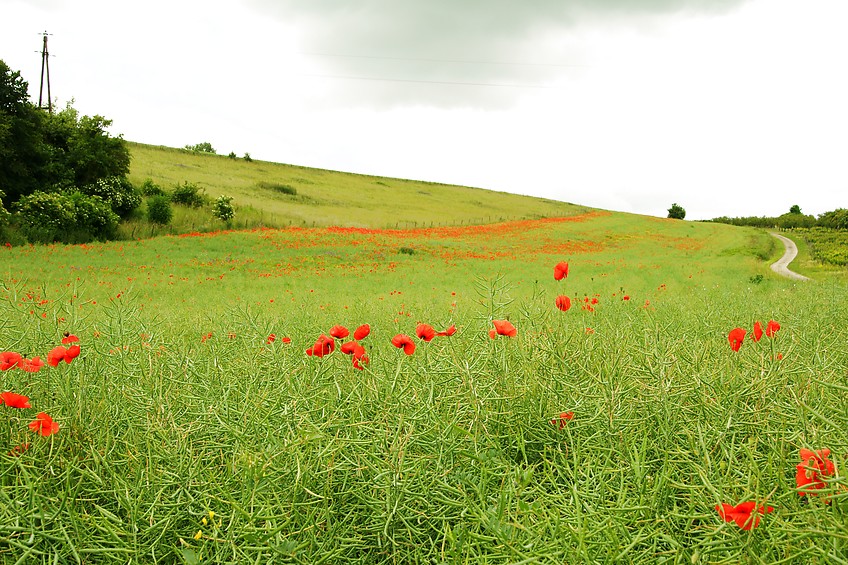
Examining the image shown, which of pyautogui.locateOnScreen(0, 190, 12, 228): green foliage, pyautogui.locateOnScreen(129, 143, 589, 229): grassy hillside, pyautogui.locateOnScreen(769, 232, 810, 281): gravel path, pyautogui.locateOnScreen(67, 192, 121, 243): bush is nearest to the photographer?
pyautogui.locateOnScreen(769, 232, 810, 281): gravel path

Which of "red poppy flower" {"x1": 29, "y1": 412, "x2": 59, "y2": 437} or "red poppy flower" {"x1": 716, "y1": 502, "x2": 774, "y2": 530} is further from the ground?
"red poppy flower" {"x1": 716, "y1": 502, "x2": 774, "y2": 530}

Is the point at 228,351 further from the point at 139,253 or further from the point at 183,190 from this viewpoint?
the point at 183,190

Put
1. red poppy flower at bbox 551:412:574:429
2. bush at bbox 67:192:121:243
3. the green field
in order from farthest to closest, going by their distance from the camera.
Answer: bush at bbox 67:192:121:243 → red poppy flower at bbox 551:412:574:429 → the green field

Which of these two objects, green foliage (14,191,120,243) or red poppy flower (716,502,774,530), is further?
green foliage (14,191,120,243)

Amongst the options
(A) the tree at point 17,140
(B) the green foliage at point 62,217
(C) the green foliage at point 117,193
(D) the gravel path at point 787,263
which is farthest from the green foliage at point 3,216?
(D) the gravel path at point 787,263

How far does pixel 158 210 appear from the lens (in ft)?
84.0

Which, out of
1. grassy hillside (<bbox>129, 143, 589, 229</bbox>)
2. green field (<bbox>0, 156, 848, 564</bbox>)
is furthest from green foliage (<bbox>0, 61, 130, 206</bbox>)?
green field (<bbox>0, 156, 848, 564</bbox>)

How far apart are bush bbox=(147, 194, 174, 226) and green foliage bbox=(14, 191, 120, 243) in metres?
2.86

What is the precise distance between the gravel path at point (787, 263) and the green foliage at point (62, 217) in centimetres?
2761

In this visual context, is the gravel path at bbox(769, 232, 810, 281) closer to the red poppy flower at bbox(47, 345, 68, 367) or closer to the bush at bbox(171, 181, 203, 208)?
the red poppy flower at bbox(47, 345, 68, 367)

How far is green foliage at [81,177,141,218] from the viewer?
78.9 feet

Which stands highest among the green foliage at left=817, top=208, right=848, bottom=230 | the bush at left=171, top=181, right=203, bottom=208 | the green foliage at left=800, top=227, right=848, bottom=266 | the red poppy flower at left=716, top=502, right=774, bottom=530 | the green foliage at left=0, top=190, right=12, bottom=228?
the green foliage at left=817, top=208, right=848, bottom=230

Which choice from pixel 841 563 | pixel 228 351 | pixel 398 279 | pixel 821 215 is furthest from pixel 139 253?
Answer: pixel 821 215

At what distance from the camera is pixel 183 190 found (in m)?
30.3
